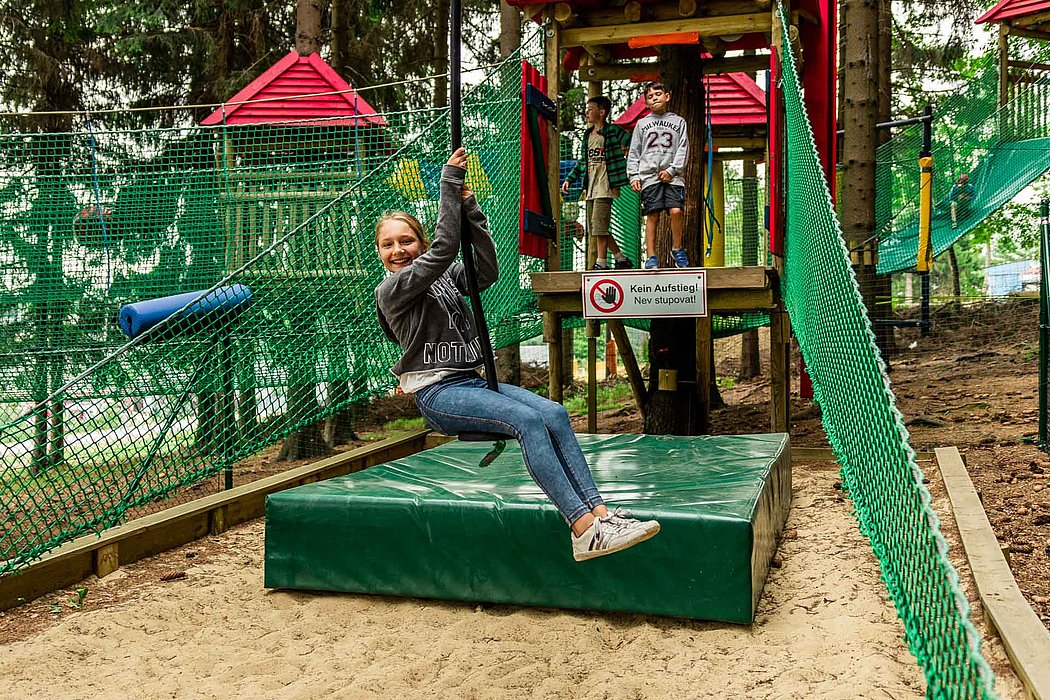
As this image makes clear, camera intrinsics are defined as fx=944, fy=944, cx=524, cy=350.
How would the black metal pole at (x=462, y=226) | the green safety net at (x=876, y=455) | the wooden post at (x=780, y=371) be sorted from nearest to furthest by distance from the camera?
the green safety net at (x=876, y=455) < the black metal pole at (x=462, y=226) < the wooden post at (x=780, y=371)

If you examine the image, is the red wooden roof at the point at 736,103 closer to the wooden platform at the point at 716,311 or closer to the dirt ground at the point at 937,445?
the dirt ground at the point at 937,445

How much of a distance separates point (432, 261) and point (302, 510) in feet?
4.13

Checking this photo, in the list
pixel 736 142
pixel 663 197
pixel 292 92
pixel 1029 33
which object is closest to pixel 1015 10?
pixel 1029 33

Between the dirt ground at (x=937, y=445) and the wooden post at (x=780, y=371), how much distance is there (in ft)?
1.42

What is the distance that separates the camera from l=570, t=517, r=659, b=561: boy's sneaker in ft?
9.25

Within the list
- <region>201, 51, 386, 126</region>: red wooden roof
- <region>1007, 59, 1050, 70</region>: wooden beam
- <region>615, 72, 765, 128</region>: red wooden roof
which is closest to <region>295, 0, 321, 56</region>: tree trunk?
<region>201, 51, 386, 126</region>: red wooden roof

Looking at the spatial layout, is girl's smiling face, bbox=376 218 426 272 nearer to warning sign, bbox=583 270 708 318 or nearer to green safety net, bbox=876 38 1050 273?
warning sign, bbox=583 270 708 318

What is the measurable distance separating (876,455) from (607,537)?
804 mm

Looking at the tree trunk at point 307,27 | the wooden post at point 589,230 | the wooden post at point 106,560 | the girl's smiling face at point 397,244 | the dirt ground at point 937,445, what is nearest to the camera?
the girl's smiling face at point 397,244

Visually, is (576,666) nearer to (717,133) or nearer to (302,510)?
(302,510)

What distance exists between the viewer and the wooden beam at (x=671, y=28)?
5531mm

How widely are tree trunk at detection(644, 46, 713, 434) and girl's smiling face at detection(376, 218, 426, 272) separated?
126 inches

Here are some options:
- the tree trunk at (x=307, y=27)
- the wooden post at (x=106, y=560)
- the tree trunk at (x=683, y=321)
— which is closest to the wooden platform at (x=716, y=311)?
the tree trunk at (x=683, y=321)

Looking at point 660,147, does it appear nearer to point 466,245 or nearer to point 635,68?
point 635,68
